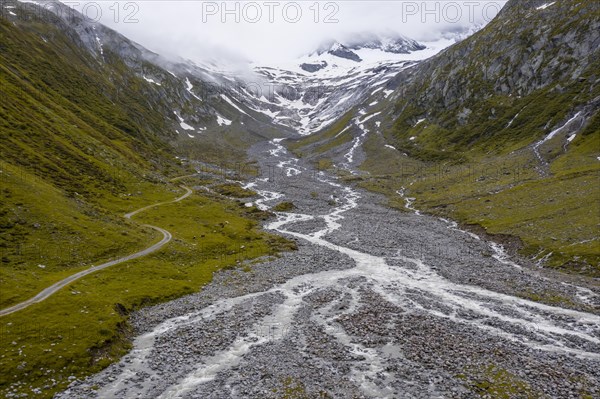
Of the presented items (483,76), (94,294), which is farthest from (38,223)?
(483,76)

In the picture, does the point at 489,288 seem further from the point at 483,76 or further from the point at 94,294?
the point at 483,76

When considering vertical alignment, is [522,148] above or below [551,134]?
below

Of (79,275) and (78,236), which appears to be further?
(78,236)

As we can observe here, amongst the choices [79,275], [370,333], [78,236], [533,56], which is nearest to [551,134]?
[533,56]

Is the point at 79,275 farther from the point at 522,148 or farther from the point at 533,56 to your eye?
the point at 533,56

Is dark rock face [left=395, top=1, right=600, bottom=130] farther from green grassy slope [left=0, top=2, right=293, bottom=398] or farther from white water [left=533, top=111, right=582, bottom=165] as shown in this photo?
green grassy slope [left=0, top=2, right=293, bottom=398]

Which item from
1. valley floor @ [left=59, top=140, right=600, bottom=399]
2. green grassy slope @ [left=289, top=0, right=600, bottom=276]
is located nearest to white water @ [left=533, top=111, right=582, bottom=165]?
green grassy slope @ [left=289, top=0, right=600, bottom=276]

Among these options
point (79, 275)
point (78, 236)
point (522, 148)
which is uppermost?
point (522, 148)

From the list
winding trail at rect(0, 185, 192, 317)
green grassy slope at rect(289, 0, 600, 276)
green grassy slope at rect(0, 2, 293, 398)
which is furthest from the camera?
green grassy slope at rect(289, 0, 600, 276)
